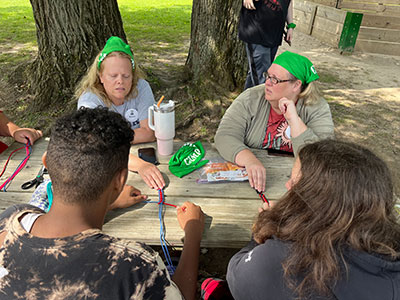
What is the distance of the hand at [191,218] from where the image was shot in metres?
1.52

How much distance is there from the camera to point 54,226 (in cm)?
101

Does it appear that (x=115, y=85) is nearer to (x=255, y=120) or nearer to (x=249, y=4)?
(x=255, y=120)

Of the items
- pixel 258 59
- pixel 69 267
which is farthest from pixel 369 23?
pixel 69 267

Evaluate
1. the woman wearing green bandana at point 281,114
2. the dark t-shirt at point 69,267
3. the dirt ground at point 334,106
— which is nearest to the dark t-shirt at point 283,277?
the dark t-shirt at point 69,267

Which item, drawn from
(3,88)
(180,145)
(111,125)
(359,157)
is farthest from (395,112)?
(3,88)

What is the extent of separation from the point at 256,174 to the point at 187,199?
46 centimetres

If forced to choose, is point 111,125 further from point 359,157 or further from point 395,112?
point 395,112

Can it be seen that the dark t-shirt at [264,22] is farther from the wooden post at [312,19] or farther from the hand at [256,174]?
the wooden post at [312,19]

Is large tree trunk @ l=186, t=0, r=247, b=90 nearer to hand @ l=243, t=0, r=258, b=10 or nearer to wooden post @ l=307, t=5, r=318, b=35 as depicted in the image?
hand @ l=243, t=0, r=258, b=10

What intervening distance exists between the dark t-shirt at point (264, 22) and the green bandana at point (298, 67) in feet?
4.56

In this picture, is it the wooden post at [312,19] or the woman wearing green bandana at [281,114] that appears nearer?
the woman wearing green bandana at [281,114]

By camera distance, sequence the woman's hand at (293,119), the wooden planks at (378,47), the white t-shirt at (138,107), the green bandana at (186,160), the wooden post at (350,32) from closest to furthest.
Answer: the green bandana at (186,160) < the woman's hand at (293,119) < the white t-shirt at (138,107) < the wooden post at (350,32) < the wooden planks at (378,47)

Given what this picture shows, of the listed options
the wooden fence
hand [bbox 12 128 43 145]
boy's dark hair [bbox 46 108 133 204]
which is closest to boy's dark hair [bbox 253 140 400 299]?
boy's dark hair [bbox 46 108 133 204]

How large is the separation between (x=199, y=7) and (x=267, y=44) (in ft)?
3.76
